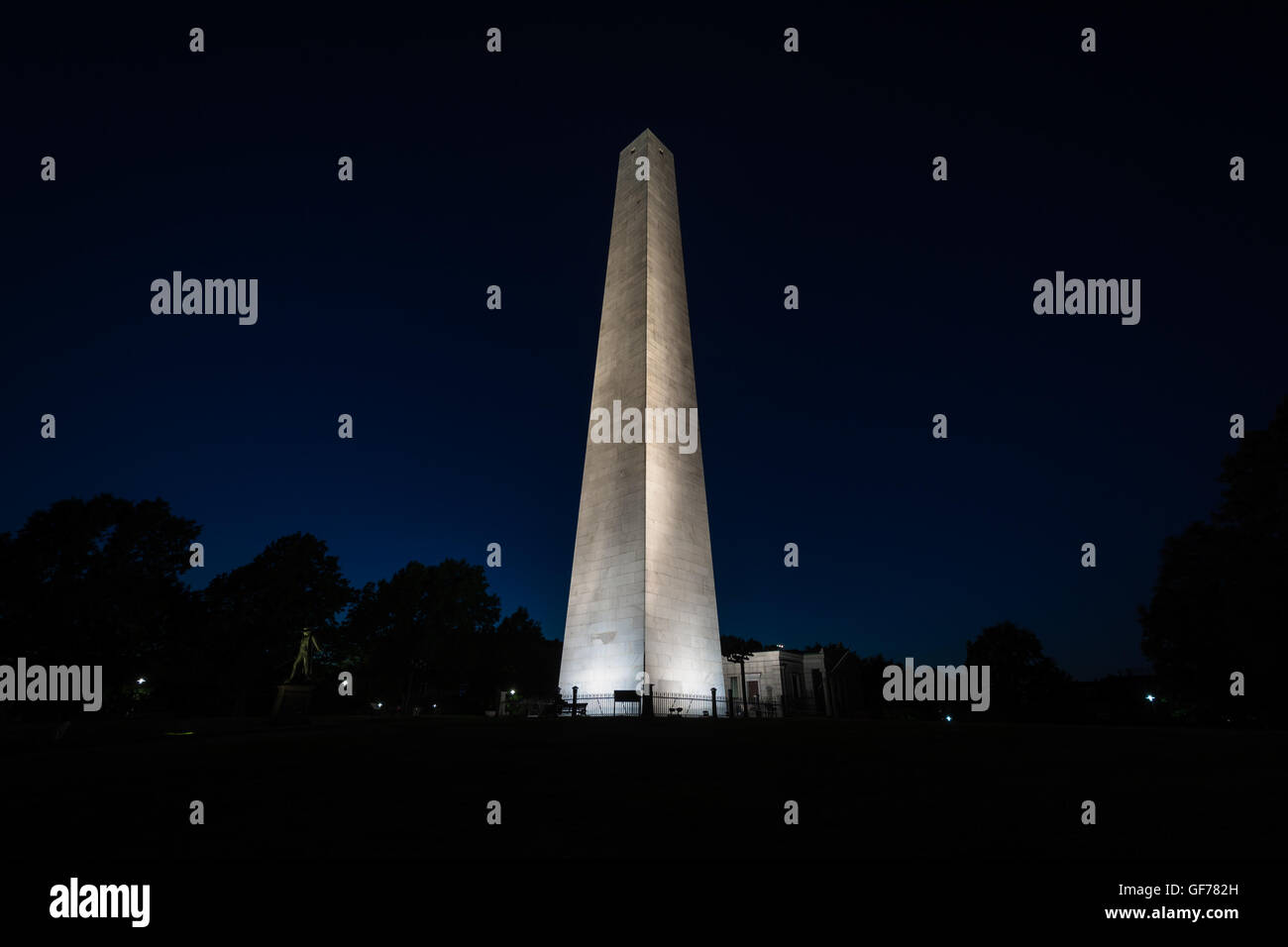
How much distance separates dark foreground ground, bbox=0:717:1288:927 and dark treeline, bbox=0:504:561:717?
35.6 metres

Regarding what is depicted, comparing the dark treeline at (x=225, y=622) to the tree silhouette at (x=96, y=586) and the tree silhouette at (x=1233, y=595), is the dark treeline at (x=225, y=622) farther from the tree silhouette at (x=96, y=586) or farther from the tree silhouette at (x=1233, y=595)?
the tree silhouette at (x=1233, y=595)

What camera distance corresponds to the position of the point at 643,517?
2972cm

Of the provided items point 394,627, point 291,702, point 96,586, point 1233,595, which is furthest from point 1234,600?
point 96,586

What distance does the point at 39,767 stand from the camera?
11.4 m

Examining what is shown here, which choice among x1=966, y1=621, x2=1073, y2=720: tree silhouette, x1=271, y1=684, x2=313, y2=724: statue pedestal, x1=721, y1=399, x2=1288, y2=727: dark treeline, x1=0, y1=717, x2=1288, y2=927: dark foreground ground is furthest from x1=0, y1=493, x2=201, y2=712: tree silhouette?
x1=966, y1=621, x2=1073, y2=720: tree silhouette

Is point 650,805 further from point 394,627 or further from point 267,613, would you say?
point 394,627

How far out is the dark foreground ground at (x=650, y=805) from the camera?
6363mm

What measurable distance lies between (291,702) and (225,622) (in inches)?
1414

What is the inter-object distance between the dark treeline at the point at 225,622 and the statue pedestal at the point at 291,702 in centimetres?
2530

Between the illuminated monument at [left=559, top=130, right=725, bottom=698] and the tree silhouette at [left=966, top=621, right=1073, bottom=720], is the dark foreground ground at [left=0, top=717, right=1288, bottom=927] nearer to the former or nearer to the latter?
the illuminated monument at [left=559, top=130, right=725, bottom=698]

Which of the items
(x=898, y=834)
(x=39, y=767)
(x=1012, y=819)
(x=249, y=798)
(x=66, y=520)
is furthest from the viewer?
(x=66, y=520)
